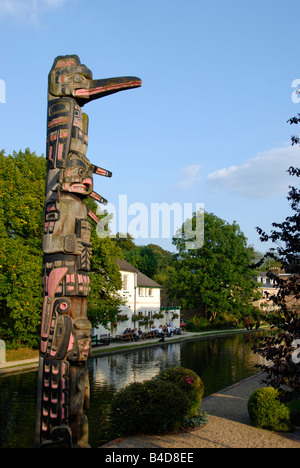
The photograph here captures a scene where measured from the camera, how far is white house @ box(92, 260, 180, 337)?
42688mm

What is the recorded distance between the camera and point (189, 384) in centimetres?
1322

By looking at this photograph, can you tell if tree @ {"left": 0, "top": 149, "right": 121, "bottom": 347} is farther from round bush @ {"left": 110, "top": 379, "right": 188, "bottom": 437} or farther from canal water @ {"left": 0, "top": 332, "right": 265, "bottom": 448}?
round bush @ {"left": 110, "top": 379, "right": 188, "bottom": 437}

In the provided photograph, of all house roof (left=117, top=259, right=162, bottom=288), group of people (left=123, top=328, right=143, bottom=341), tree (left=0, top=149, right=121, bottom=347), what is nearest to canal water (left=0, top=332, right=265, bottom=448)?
group of people (left=123, top=328, right=143, bottom=341)

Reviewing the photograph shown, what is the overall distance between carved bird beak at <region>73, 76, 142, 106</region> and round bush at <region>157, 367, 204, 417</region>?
8839 mm

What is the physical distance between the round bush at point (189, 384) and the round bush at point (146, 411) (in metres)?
1.04

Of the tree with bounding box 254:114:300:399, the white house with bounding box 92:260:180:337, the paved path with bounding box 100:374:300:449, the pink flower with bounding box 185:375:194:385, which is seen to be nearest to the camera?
the tree with bounding box 254:114:300:399

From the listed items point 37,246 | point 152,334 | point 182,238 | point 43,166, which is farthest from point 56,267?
point 182,238

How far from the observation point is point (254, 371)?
24.0m

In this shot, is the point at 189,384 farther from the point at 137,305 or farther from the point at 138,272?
the point at 138,272

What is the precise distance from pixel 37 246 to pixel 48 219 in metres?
17.9

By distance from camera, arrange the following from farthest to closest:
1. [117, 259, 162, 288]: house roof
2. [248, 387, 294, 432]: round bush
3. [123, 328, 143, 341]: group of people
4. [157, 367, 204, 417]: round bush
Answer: [117, 259, 162, 288]: house roof
[123, 328, 143, 341]: group of people
[157, 367, 204, 417]: round bush
[248, 387, 294, 432]: round bush

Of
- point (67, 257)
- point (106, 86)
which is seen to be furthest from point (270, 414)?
point (106, 86)

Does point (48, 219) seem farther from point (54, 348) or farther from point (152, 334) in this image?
point (152, 334)

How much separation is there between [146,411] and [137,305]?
36003 millimetres
